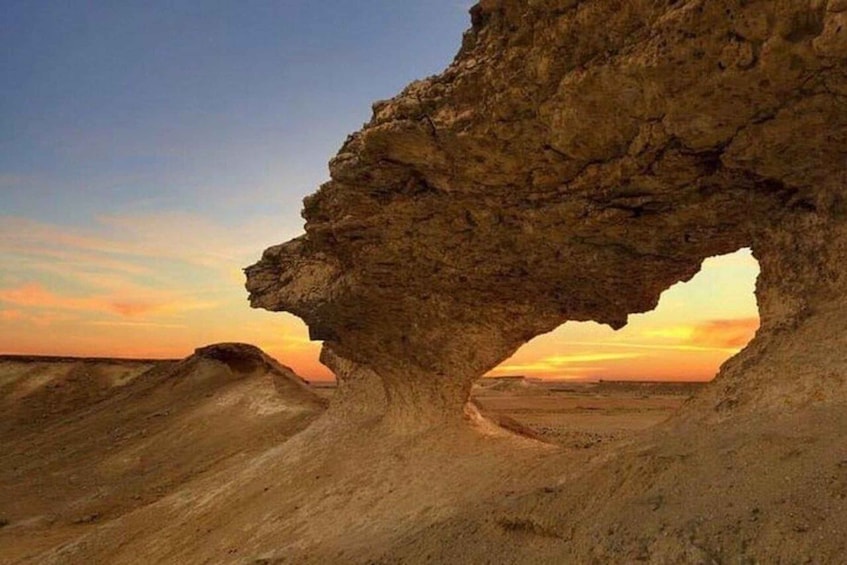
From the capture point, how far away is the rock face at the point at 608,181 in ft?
15.1

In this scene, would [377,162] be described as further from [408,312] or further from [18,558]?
[18,558]

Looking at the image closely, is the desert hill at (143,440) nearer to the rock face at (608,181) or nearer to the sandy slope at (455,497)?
the sandy slope at (455,497)

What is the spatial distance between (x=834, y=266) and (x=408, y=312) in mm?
5197

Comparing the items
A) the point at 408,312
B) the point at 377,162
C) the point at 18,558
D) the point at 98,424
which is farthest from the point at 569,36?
the point at 98,424

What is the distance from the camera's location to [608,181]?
5949 mm

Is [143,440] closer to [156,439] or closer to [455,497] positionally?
[156,439]

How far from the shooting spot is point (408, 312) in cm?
893

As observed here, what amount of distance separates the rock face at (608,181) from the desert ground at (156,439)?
92.2 inches

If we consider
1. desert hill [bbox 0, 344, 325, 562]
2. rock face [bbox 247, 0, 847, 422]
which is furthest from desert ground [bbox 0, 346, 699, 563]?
rock face [bbox 247, 0, 847, 422]

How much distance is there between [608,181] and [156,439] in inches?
640

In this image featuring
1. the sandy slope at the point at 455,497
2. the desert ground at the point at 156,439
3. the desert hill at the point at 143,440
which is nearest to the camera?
the sandy slope at the point at 455,497

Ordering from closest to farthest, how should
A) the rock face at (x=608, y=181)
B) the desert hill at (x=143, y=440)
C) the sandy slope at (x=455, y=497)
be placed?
the sandy slope at (x=455, y=497) < the rock face at (x=608, y=181) < the desert hill at (x=143, y=440)

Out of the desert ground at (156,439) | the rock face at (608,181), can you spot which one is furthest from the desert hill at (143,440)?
the rock face at (608,181)

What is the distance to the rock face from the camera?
4602 mm
